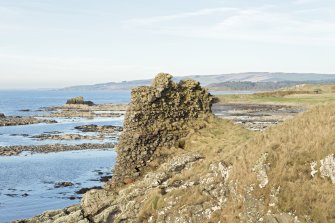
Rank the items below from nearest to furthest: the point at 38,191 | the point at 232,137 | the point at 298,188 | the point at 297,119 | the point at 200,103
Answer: the point at 298,188 → the point at 297,119 → the point at 232,137 → the point at 200,103 → the point at 38,191

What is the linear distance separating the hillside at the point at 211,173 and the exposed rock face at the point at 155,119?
56 mm

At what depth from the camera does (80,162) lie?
5844 centimetres

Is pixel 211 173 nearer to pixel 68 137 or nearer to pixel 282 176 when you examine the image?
pixel 282 176

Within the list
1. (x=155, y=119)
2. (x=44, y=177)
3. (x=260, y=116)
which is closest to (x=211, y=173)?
(x=155, y=119)

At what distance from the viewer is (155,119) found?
993 inches

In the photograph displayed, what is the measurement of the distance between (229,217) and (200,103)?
12.5 meters

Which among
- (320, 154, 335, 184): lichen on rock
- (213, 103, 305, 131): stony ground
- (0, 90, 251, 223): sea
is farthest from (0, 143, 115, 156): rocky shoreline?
(320, 154, 335, 184): lichen on rock

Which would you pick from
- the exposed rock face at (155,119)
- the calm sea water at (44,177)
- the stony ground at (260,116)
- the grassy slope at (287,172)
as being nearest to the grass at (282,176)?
the grassy slope at (287,172)

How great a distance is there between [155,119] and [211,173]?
26.7ft

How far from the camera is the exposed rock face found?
24.3 meters

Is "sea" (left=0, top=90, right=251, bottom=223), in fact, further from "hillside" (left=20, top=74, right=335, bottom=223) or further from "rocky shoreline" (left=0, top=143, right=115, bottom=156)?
"hillside" (left=20, top=74, right=335, bottom=223)

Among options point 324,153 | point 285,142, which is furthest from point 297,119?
point 324,153

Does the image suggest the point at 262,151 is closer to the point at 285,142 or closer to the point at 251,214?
the point at 285,142

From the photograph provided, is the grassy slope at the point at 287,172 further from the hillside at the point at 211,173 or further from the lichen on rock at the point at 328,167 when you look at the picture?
the lichen on rock at the point at 328,167
